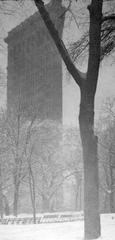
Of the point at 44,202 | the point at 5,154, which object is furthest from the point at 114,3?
the point at 44,202

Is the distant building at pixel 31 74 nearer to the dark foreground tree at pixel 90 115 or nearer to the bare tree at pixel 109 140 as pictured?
the bare tree at pixel 109 140

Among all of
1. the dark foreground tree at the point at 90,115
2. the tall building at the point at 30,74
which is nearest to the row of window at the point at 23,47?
the tall building at the point at 30,74

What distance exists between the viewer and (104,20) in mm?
11031

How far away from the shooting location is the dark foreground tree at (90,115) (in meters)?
10.4

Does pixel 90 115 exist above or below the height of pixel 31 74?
below

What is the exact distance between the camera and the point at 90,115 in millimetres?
10641

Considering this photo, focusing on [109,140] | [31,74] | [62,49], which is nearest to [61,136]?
[109,140]

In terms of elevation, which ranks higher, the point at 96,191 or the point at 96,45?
the point at 96,45

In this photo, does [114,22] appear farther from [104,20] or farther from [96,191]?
[96,191]

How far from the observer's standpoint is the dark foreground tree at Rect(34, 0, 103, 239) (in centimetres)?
1037

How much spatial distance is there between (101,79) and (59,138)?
94.2 feet

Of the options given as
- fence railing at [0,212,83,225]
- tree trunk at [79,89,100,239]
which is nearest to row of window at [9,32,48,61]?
fence railing at [0,212,83,225]

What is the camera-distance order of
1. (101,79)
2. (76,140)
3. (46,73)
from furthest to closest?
(46,73)
(101,79)
(76,140)

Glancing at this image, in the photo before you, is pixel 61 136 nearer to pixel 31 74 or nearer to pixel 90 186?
pixel 90 186
